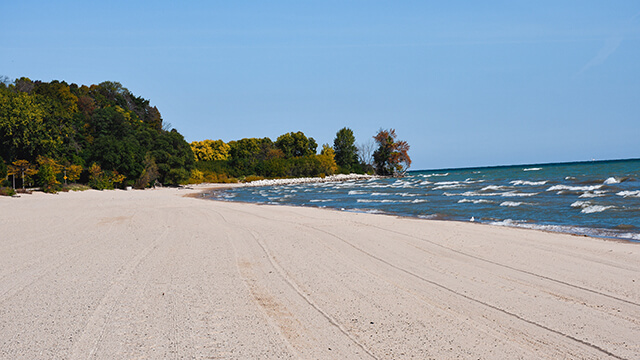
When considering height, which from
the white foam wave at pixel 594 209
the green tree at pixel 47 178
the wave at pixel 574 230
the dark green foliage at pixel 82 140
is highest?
the dark green foliage at pixel 82 140

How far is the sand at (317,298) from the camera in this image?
12.5ft

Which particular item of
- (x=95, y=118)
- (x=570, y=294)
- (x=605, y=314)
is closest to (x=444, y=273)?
(x=570, y=294)

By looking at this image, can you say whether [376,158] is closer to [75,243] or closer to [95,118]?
[95,118]

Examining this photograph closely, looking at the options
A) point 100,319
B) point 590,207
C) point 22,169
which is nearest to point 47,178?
point 22,169

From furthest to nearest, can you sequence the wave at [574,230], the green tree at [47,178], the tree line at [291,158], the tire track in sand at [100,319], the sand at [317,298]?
the tree line at [291,158]
the green tree at [47,178]
the wave at [574,230]
the sand at [317,298]
the tire track in sand at [100,319]

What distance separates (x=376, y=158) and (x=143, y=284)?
8328cm

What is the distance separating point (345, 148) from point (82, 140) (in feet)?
191

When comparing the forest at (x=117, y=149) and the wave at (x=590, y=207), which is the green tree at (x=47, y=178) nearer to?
the forest at (x=117, y=149)

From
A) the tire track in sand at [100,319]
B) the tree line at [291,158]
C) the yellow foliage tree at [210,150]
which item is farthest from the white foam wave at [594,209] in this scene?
the yellow foliage tree at [210,150]

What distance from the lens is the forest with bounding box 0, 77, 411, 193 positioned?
31.1 meters

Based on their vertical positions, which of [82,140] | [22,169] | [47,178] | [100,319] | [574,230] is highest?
[82,140]

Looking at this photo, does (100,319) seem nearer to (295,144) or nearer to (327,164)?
(327,164)

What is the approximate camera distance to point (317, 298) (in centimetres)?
520

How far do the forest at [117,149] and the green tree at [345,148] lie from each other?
0.22 meters
